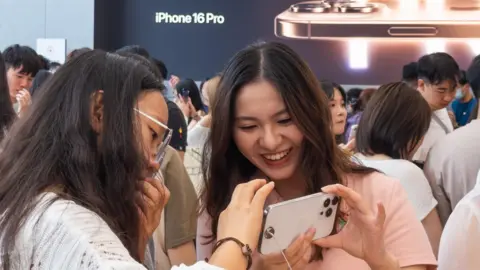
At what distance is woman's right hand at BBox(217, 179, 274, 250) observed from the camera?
4.00 ft

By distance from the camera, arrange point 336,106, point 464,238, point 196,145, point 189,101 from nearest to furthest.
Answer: point 464,238 < point 196,145 < point 336,106 < point 189,101

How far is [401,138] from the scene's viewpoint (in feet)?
7.59

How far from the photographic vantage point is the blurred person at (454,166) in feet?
8.00

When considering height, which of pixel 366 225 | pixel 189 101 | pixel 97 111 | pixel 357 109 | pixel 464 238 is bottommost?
pixel 357 109

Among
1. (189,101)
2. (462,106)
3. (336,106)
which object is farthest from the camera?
(462,106)

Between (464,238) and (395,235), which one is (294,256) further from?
(464,238)

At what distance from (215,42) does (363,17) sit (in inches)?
52.6

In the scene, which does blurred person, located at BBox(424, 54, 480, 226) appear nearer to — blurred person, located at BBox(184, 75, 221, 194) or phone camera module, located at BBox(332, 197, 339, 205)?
blurred person, located at BBox(184, 75, 221, 194)

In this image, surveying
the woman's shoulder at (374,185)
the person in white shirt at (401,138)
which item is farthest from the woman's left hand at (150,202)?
the person in white shirt at (401,138)

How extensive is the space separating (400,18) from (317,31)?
0.68m

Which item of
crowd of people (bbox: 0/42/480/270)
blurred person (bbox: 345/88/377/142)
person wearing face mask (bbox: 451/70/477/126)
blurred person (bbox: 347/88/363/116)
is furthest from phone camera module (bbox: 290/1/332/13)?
crowd of people (bbox: 0/42/480/270)

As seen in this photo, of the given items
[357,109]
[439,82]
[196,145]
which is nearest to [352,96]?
[357,109]

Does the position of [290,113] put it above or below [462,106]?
above

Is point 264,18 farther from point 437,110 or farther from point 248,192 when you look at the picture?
point 248,192
